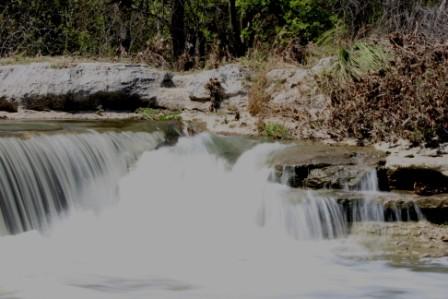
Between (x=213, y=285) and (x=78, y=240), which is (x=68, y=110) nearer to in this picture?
(x=78, y=240)

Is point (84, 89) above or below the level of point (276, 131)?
above

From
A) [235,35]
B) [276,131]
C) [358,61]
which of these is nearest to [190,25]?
[235,35]

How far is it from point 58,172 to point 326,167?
9.92 ft

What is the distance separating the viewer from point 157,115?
11.9 meters

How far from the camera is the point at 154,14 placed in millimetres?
16656

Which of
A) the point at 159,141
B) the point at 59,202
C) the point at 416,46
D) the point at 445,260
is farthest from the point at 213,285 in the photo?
the point at 416,46

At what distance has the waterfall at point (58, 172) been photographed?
7.87 meters

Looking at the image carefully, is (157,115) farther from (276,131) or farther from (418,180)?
(418,180)

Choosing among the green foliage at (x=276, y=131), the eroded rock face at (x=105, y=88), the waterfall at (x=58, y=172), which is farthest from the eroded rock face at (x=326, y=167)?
the eroded rock face at (x=105, y=88)

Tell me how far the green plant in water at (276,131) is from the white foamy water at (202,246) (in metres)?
0.86

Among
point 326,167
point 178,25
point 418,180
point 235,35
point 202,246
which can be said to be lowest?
point 202,246

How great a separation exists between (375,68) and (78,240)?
4.91 metres

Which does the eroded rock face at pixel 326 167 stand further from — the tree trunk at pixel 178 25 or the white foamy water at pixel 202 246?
the tree trunk at pixel 178 25

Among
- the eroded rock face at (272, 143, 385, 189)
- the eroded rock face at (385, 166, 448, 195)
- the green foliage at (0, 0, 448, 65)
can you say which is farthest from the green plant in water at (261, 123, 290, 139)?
the green foliage at (0, 0, 448, 65)
